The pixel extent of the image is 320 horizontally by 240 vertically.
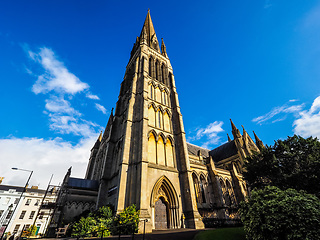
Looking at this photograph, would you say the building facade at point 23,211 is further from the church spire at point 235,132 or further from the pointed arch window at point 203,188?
the church spire at point 235,132

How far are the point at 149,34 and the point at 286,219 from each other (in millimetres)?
39761

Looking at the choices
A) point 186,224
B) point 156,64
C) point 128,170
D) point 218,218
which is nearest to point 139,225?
point 128,170

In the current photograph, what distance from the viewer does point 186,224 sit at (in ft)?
52.2

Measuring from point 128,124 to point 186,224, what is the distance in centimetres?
1268

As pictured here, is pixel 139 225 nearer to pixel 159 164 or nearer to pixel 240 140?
pixel 159 164

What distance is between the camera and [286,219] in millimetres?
6566

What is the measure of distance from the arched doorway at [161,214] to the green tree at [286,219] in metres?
9.58

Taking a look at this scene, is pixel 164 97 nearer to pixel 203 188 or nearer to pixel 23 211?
pixel 203 188

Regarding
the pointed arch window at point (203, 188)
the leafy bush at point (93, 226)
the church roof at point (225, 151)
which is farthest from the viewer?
the church roof at point (225, 151)

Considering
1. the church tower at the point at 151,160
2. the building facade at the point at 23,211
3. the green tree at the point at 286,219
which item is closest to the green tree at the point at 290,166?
the church tower at the point at 151,160

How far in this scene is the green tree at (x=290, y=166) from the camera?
15055 mm

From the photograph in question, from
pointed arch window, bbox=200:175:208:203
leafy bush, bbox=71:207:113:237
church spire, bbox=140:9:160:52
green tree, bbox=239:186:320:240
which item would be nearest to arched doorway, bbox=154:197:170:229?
leafy bush, bbox=71:207:113:237

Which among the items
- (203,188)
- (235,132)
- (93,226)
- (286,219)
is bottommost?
(286,219)

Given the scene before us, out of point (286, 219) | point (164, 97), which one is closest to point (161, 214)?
point (286, 219)
